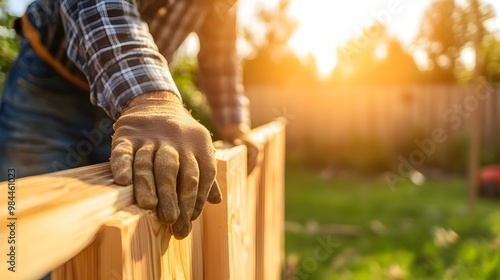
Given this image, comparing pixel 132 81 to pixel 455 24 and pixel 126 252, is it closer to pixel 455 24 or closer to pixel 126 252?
pixel 126 252

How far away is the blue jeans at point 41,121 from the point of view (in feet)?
5.87

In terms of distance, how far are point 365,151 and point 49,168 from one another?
8110 mm

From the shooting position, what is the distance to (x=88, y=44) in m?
1.22

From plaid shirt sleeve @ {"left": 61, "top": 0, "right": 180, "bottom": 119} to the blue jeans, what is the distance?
571 mm

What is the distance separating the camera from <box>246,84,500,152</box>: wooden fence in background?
34.2ft

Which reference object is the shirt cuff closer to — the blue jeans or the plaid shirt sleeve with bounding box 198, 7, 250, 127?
the blue jeans

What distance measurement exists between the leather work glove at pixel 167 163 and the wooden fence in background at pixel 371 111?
30.9ft

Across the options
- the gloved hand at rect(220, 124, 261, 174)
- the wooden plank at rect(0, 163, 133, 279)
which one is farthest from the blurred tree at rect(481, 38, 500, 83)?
the wooden plank at rect(0, 163, 133, 279)

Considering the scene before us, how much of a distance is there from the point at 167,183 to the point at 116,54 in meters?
0.46

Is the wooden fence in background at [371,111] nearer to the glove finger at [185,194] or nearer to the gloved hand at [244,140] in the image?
the gloved hand at [244,140]

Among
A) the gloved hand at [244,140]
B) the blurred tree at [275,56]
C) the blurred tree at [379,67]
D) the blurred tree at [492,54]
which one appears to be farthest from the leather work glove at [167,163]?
the blurred tree at [275,56]

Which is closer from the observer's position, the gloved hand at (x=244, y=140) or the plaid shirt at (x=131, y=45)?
the plaid shirt at (x=131, y=45)

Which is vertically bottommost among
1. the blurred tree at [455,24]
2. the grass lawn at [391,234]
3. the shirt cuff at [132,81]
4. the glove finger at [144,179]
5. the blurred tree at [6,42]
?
the grass lawn at [391,234]

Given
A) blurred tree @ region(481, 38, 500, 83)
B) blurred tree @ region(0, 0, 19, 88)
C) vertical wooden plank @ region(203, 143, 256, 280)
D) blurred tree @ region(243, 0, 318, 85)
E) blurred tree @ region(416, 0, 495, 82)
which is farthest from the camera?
blurred tree @ region(243, 0, 318, 85)
